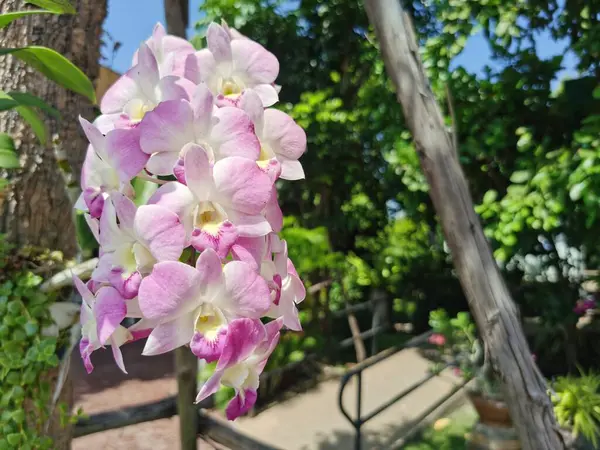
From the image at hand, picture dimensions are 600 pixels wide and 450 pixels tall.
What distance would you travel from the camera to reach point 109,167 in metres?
0.39

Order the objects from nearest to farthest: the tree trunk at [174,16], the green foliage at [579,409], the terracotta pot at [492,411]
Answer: the tree trunk at [174,16]
the green foliage at [579,409]
the terracotta pot at [492,411]

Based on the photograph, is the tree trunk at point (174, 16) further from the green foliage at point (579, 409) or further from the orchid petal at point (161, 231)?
the green foliage at point (579, 409)

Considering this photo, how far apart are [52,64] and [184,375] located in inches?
22.0

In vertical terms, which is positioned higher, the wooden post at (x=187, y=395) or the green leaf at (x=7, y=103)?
the green leaf at (x=7, y=103)

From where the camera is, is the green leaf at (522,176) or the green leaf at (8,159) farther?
the green leaf at (522,176)

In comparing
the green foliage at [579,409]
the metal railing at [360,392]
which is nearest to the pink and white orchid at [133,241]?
the metal railing at [360,392]

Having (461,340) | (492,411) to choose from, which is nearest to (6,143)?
(492,411)

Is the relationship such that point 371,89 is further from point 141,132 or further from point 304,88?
point 141,132

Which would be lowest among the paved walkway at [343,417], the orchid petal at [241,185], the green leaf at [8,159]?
the paved walkway at [343,417]

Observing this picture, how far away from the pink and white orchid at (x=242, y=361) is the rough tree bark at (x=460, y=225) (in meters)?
0.41

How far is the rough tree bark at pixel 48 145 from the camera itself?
2.36 feet

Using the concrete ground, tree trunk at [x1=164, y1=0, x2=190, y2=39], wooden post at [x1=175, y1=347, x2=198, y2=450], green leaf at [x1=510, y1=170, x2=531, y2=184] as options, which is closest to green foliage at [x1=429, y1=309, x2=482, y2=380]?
green leaf at [x1=510, y1=170, x2=531, y2=184]

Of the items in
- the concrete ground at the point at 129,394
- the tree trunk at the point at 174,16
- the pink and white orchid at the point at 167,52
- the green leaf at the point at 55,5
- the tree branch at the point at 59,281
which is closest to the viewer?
the pink and white orchid at the point at 167,52

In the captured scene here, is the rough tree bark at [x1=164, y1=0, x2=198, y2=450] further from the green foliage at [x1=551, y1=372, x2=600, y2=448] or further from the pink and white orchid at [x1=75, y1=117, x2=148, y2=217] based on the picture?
the green foliage at [x1=551, y1=372, x2=600, y2=448]
